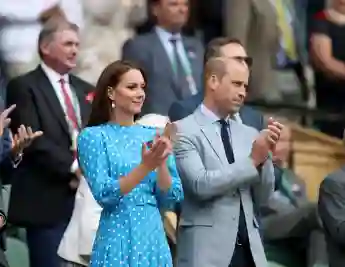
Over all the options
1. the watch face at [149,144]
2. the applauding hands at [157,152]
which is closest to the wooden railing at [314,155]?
the watch face at [149,144]

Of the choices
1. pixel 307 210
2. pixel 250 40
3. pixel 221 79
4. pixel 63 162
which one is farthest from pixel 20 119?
pixel 250 40

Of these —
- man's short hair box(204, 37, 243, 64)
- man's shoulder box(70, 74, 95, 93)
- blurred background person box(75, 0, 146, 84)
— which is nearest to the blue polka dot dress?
man's short hair box(204, 37, 243, 64)

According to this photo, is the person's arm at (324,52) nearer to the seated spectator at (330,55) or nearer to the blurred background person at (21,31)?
the seated spectator at (330,55)

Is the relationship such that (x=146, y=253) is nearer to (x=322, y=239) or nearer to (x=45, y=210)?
(x=45, y=210)

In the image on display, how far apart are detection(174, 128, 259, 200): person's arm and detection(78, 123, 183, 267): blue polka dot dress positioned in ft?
1.21

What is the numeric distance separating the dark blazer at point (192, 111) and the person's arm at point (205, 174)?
63 cm

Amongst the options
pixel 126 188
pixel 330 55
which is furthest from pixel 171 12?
pixel 126 188

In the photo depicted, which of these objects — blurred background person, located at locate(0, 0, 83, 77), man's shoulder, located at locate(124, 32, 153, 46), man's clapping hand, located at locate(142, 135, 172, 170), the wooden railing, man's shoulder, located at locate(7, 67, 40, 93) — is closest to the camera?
man's clapping hand, located at locate(142, 135, 172, 170)

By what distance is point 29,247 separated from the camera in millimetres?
6801

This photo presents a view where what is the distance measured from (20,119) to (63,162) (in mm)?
346

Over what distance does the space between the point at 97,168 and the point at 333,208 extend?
173 centimetres

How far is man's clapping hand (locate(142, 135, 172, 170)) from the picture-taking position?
5.05m

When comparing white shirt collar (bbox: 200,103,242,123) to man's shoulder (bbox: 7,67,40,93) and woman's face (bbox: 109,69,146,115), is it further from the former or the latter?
man's shoulder (bbox: 7,67,40,93)

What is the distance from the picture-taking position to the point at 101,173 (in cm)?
523
